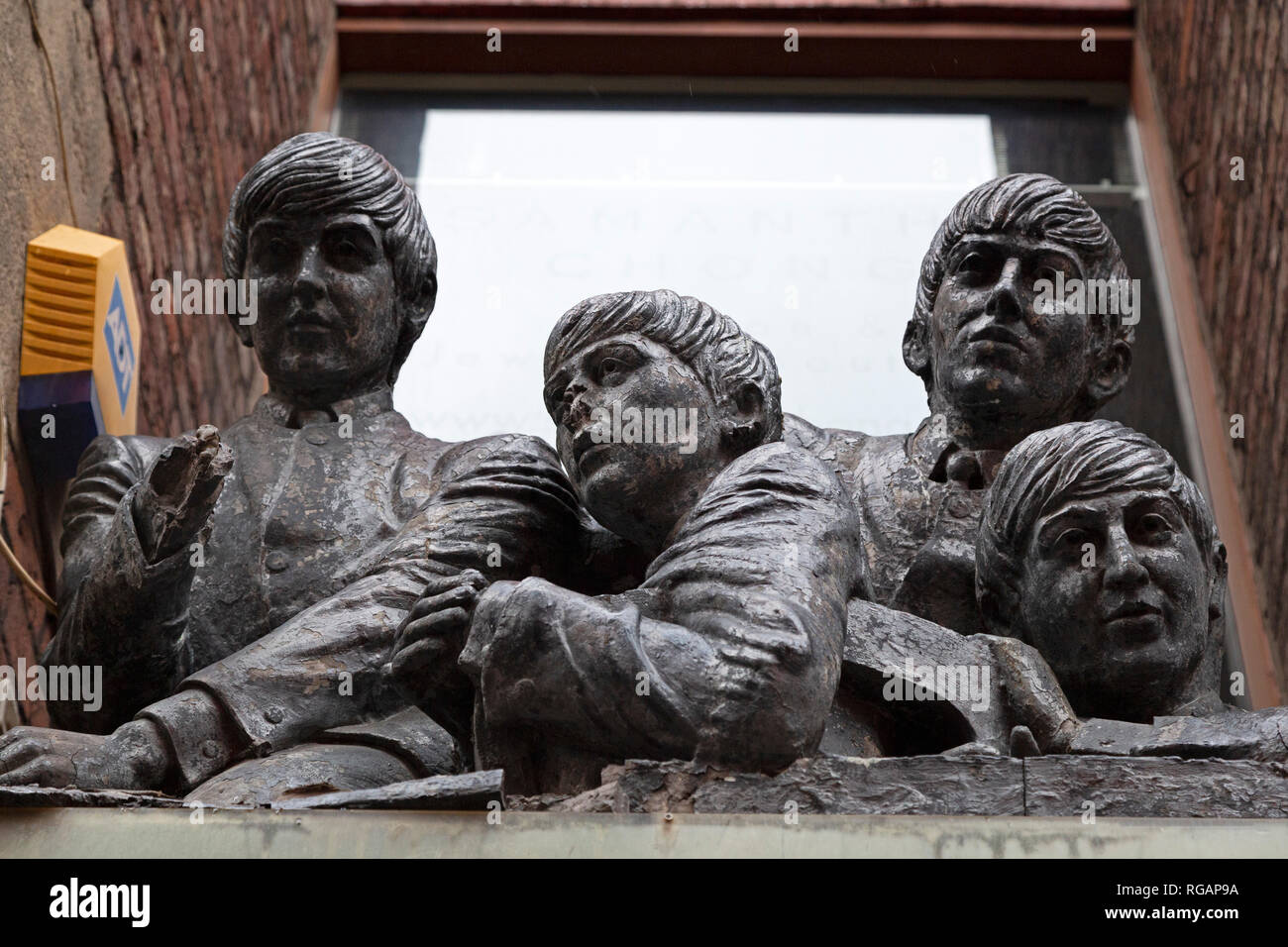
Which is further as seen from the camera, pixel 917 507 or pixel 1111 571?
pixel 917 507

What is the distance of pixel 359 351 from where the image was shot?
3.86 metres

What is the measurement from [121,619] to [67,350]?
115 cm

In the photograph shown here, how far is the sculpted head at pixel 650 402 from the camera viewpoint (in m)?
3.26

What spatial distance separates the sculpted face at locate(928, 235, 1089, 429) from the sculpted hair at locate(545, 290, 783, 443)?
20.6 inches

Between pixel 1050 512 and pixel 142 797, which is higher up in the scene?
pixel 1050 512

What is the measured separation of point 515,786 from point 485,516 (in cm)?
65

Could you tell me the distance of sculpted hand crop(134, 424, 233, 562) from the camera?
309cm

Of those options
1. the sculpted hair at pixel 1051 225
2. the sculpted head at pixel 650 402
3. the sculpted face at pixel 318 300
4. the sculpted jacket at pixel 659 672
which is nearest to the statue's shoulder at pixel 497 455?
the sculpted head at pixel 650 402

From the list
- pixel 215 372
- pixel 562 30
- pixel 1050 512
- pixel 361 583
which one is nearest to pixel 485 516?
pixel 361 583

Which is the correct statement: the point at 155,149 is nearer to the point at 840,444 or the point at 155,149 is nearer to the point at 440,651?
the point at 840,444

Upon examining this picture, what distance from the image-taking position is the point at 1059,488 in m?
3.22

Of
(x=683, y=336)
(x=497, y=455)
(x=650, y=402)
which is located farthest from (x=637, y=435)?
(x=497, y=455)

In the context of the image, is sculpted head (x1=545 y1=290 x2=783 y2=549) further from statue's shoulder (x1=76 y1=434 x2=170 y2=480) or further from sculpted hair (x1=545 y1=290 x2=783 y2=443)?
statue's shoulder (x1=76 y1=434 x2=170 y2=480)
